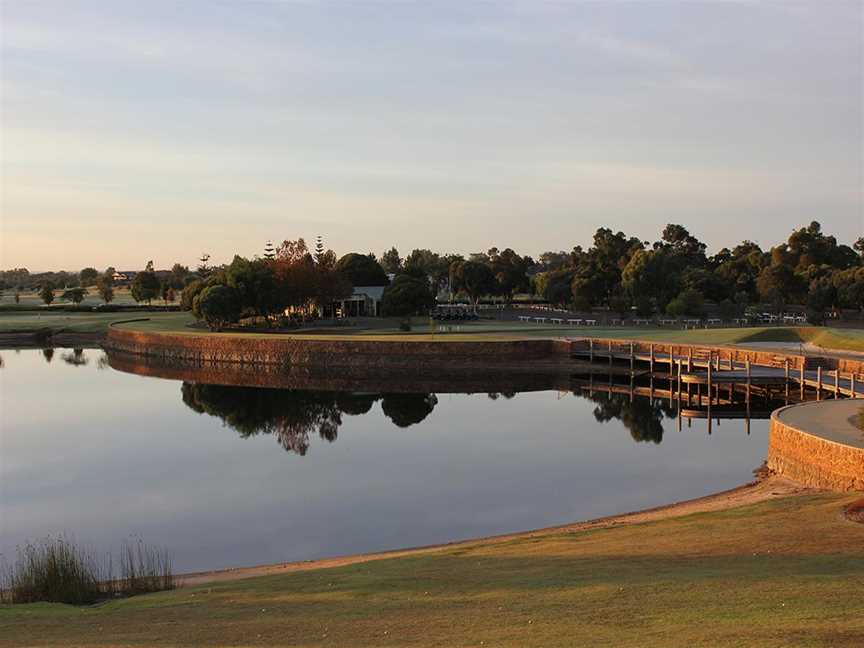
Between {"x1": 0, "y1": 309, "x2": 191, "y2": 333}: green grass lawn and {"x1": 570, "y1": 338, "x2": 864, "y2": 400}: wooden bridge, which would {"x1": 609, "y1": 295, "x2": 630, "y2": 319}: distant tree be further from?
{"x1": 0, "y1": 309, "x2": 191, "y2": 333}: green grass lawn

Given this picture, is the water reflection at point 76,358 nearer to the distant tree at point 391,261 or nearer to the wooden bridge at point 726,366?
the wooden bridge at point 726,366

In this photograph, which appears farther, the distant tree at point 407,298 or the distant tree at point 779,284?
the distant tree at point 779,284

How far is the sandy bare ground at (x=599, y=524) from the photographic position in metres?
18.4

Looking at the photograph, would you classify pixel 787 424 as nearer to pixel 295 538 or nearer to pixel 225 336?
pixel 295 538

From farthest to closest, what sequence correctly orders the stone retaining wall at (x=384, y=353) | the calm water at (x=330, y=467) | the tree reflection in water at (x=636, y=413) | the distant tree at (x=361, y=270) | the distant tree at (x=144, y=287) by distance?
the distant tree at (x=144, y=287), the distant tree at (x=361, y=270), the stone retaining wall at (x=384, y=353), the tree reflection in water at (x=636, y=413), the calm water at (x=330, y=467)

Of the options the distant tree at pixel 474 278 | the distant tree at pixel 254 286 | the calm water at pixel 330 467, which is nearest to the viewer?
the calm water at pixel 330 467

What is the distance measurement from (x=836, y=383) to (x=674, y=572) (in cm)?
3142

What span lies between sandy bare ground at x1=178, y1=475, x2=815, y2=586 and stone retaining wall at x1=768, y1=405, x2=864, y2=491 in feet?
1.41

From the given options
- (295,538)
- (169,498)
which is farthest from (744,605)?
(169,498)

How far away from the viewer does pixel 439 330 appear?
2940 inches

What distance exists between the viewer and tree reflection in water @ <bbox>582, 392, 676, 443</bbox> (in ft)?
126

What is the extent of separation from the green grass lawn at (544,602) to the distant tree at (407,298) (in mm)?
68930

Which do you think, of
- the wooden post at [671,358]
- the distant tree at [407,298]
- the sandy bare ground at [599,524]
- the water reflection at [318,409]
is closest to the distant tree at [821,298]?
the wooden post at [671,358]

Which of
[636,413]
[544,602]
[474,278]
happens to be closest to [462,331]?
[636,413]
